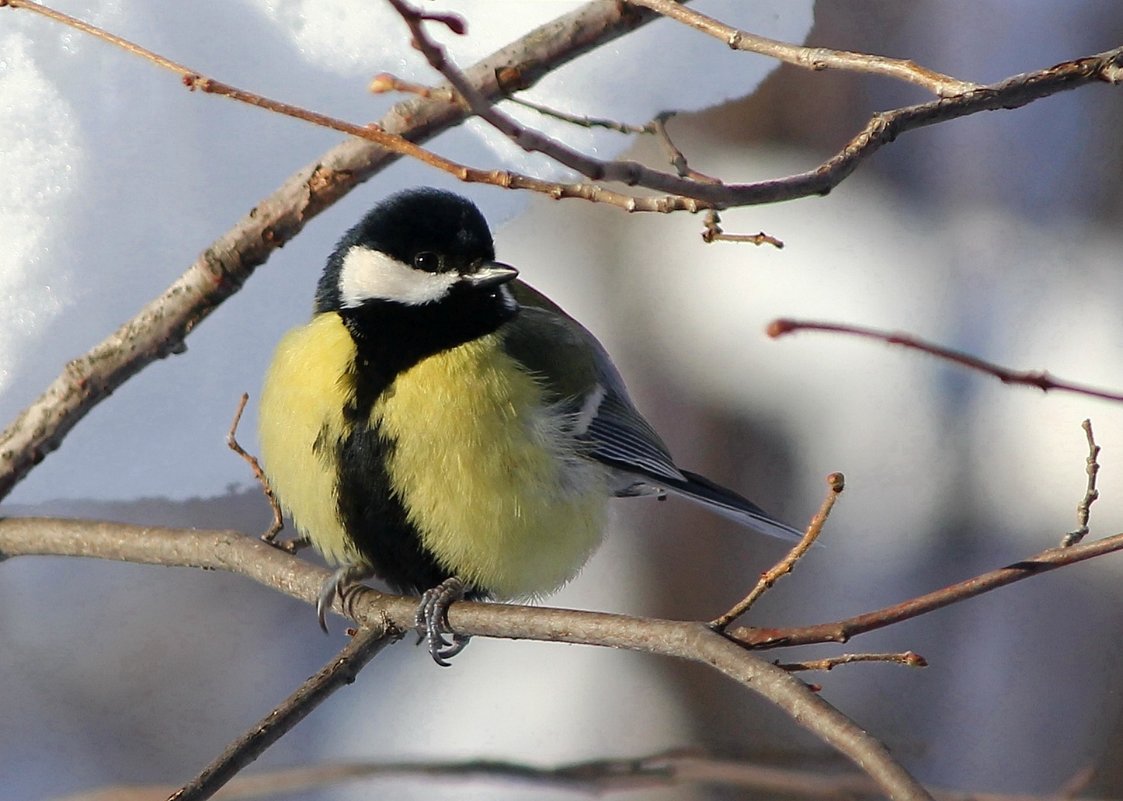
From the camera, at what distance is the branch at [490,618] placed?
0.86m

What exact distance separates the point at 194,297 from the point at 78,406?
0.21 meters

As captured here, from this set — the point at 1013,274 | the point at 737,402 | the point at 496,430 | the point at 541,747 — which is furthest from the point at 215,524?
the point at 1013,274

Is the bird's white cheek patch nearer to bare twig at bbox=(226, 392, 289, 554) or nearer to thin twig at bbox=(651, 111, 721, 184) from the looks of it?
bare twig at bbox=(226, 392, 289, 554)

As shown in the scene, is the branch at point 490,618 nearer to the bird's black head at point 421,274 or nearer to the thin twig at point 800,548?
the thin twig at point 800,548

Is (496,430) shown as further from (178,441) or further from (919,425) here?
(919,425)

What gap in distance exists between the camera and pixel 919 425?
223cm

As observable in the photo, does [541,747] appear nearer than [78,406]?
No

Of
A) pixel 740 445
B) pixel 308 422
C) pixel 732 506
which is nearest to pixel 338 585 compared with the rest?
pixel 308 422

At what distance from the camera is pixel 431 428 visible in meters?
1.40

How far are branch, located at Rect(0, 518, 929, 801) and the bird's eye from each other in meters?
0.40

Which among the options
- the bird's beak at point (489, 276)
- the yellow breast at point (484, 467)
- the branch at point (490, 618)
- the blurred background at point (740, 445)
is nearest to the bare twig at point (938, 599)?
the branch at point (490, 618)

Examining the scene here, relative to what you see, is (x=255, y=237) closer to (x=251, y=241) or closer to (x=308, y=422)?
(x=251, y=241)

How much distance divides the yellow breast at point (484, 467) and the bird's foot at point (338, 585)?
0.36 ft

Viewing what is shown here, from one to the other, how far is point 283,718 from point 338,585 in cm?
19
